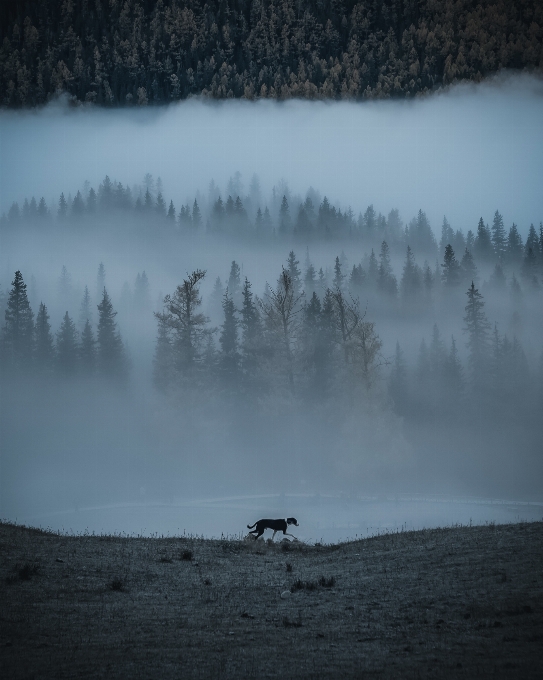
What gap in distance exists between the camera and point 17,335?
→ 8956 cm

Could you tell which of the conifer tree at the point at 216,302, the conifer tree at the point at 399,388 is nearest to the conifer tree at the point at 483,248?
the conifer tree at the point at 216,302

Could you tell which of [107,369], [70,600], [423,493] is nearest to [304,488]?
[423,493]

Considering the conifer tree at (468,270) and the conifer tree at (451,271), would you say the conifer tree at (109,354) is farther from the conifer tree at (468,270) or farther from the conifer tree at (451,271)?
the conifer tree at (468,270)

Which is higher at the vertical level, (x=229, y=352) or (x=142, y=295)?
(x=142, y=295)

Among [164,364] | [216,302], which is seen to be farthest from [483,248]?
[164,364]

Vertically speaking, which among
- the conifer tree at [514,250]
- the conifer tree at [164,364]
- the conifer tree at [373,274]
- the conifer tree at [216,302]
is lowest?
the conifer tree at [164,364]

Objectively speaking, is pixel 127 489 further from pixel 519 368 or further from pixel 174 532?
pixel 519 368

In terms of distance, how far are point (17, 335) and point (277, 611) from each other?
258ft

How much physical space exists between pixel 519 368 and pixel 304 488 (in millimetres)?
35142

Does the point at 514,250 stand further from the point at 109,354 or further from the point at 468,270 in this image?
the point at 109,354

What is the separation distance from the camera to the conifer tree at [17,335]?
294 ft

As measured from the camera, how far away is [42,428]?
3435 inches

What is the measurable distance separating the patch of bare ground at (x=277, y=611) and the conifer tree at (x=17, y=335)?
69.0 metres

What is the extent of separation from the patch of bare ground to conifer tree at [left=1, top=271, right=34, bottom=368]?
6904 cm
